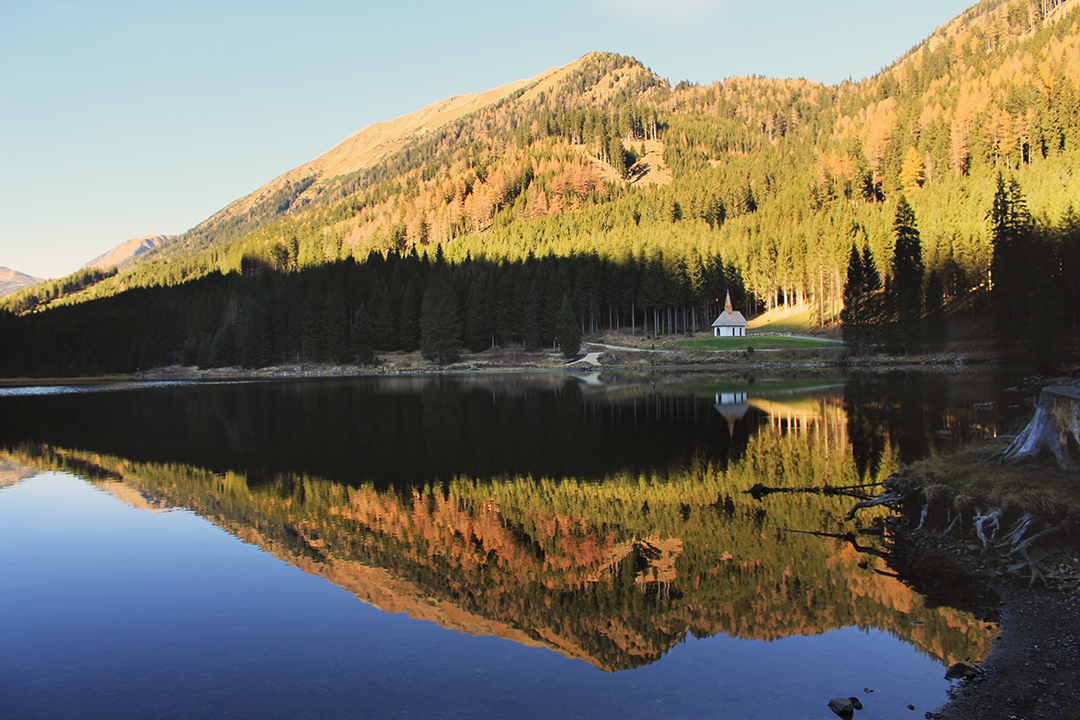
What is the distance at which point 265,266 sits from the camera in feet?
546

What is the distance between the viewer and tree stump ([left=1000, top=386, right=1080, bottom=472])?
1273 cm

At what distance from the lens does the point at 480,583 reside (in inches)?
464

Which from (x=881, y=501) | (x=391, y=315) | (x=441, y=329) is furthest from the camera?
(x=391, y=315)

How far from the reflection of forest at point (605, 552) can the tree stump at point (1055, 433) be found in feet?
13.4

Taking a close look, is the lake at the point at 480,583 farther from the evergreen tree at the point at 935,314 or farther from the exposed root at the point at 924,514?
the evergreen tree at the point at 935,314

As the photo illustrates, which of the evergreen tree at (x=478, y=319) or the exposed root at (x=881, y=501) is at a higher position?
the evergreen tree at (x=478, y=319)

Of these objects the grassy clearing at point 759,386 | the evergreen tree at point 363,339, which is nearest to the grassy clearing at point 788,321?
the grassy clearing at point 759,386

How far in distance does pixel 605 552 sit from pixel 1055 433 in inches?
393

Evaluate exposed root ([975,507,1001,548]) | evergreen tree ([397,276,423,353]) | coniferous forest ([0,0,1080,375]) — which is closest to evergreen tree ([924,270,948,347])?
coniferous forest ([0,0,1080,375])

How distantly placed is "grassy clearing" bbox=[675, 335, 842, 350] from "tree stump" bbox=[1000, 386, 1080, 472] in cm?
6922

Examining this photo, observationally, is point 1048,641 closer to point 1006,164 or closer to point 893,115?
point 1006,164

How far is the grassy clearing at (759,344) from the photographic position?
266ft

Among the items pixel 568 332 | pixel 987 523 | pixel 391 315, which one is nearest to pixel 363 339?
pixel 391 315

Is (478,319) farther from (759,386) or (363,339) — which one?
(759,386)
